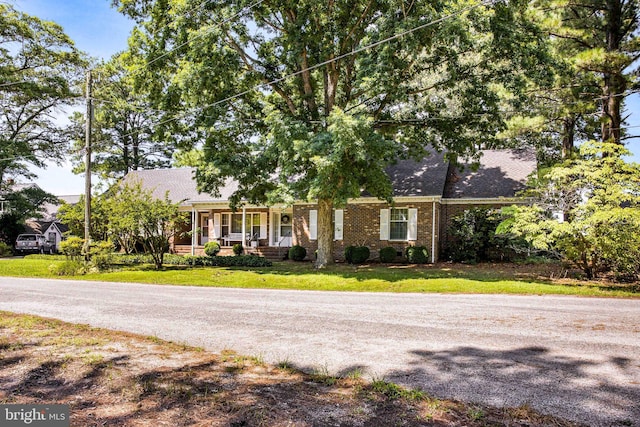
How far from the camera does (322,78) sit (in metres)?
19.7

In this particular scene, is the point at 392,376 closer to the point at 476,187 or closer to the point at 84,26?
the point at 84,26

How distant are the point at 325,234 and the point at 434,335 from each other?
11899mm

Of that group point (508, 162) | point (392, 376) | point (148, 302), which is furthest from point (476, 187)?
point (392, 376)

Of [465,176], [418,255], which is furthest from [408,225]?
[465,176]

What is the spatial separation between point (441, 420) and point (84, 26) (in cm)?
1207

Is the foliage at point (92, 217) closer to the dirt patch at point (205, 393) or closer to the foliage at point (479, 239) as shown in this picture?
the foliage at point (479, 239)

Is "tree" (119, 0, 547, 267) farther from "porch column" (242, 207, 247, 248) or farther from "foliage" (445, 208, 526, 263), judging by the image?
"porch column" (242, 207, 247, 248)

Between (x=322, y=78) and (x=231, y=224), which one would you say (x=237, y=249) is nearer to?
(x=231, y=224)

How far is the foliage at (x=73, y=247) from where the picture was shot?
59.0 feet

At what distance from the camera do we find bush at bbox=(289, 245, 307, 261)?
74.3ft

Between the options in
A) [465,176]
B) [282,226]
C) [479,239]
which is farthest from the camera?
[282,226]

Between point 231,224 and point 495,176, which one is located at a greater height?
point 495,176

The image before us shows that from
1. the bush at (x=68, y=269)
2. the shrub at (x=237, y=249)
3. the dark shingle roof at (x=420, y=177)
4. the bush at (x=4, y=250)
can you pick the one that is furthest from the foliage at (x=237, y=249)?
the bush at (x=4, y=250)

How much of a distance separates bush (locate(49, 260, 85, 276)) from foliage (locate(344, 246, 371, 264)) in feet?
37.2
